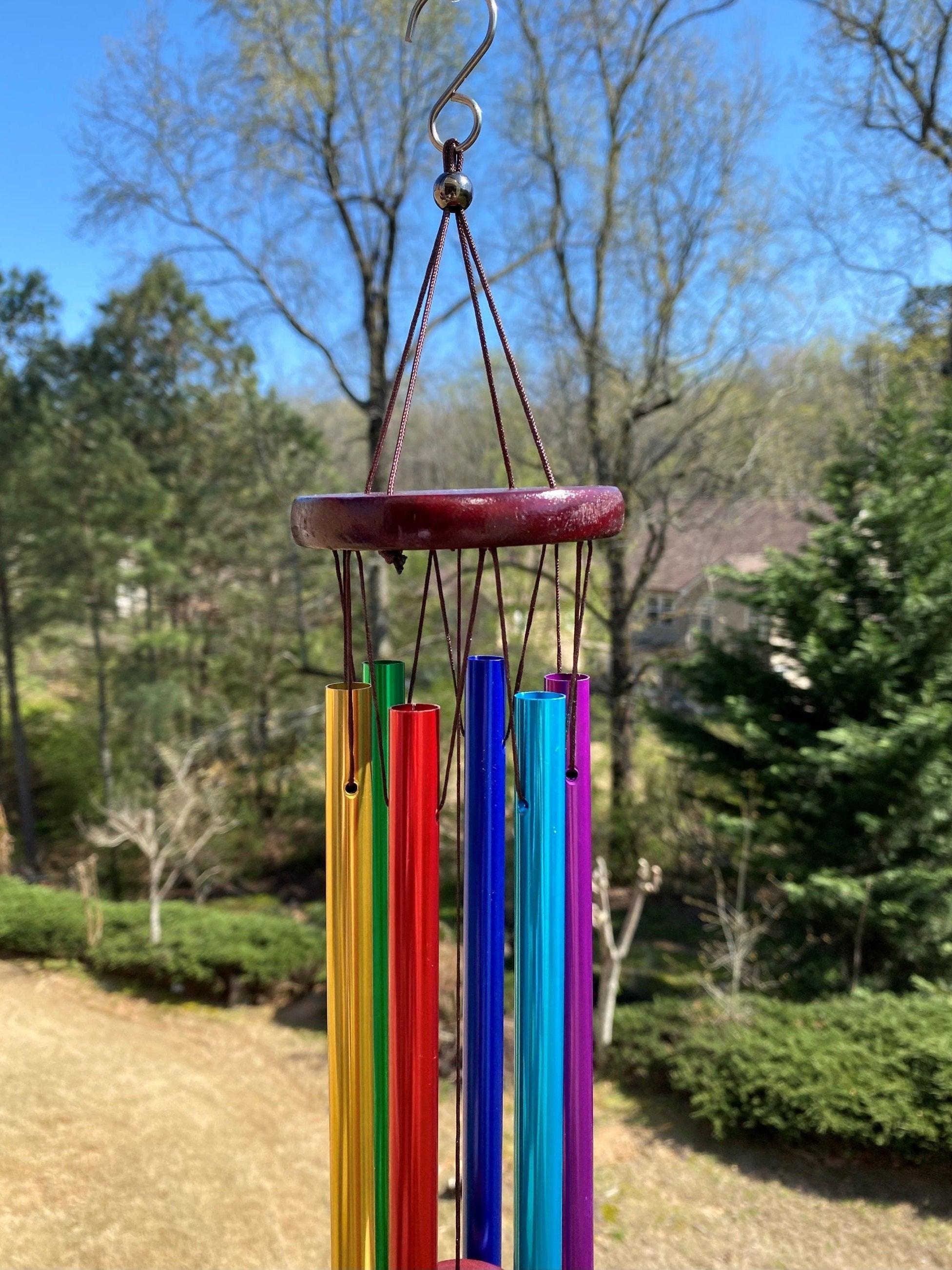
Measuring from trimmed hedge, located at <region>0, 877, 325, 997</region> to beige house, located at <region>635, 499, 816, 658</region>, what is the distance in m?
6.31

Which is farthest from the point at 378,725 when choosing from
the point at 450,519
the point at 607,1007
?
the point at 607,1007

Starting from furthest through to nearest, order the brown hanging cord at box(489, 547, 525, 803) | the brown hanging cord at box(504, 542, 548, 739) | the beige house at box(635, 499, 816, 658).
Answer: the beige house at box(635, 499, 816, 658)
the brown hanging cord at box(504, 542, 548, 739)
the brown hanging cord at box(489, 547, 525, 803)

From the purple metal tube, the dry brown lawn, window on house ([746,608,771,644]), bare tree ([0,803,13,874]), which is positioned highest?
window on house ([746,608,771,644])

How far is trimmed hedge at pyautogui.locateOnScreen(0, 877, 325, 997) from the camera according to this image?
10172mm

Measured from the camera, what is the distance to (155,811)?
14.2 meters

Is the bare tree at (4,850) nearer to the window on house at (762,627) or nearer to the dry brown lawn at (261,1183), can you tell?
the dry brown lawn at (261,1183)

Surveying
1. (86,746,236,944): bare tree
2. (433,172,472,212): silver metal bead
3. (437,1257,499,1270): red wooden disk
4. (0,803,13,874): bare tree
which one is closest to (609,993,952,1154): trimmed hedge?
(437,1257,499,1270): red wooden disk

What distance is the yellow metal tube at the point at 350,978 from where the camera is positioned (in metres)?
1.73

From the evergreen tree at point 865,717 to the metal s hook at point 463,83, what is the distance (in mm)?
7311

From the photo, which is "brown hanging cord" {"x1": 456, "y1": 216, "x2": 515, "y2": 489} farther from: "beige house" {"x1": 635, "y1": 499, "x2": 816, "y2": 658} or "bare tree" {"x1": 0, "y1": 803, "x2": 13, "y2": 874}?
"bare tree" {"x1": 0, "y1": 803, "x2": 13, "y2": 874}

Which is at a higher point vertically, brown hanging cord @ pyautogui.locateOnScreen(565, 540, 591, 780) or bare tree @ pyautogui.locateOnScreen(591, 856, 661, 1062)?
brown hanging cord @ pyautogui.locateOnScreen(565, 540, 591, 780)

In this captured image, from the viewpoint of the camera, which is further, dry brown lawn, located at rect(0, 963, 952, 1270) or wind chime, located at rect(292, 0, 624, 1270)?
dry brown lawn, located at rect(0, 963, 952, 1270)

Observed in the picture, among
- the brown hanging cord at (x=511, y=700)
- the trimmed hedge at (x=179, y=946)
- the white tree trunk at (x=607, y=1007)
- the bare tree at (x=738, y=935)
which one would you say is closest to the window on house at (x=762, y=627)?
the bare tree at (x=738, y=935)

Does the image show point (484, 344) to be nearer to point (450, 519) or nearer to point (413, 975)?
point (450, 519)
